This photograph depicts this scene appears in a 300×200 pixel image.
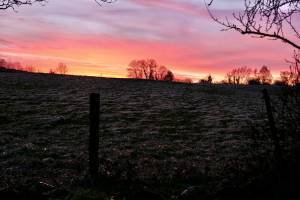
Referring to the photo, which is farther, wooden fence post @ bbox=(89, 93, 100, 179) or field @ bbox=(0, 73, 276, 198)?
field @ bbox=(0, 73, 276, 198)

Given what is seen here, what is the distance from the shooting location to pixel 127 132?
65.8ft

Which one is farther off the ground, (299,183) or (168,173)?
(299,183)

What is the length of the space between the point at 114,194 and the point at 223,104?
21446mm

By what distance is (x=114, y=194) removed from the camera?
10.2m

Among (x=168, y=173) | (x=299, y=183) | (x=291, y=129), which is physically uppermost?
(x=291, y=129)

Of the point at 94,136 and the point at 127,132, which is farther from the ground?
the point at 94,136

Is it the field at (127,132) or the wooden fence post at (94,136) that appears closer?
the wooden fence post at (94,136)

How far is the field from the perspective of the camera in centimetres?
1352

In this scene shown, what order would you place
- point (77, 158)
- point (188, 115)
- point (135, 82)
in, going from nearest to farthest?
point (77, 158) → point (188, 115) → point (135, 82)

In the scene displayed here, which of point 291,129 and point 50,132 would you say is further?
point 50,132

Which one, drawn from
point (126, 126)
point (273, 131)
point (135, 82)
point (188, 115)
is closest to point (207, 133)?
point (126, 126)

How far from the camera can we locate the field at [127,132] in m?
13.5

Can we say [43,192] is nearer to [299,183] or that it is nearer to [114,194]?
[114,194]

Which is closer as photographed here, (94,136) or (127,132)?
(94,136)
